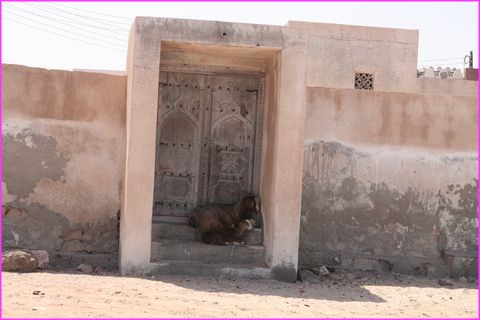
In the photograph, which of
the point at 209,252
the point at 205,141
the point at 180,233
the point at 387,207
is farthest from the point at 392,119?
the point at 180,233

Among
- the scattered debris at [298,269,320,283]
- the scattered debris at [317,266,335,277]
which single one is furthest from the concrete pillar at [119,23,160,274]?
the scattered debris at [317,266,335,277]

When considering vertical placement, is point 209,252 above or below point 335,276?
above

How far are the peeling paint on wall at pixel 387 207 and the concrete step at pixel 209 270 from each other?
1278 mm

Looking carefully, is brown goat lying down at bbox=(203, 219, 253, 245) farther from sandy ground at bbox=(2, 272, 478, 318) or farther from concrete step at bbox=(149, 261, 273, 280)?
sandy ground at bbox=(2, 272, 478, 318)

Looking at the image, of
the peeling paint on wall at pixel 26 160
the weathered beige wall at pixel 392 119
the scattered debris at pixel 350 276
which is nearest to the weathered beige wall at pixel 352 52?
the weathered beige wall at pixel 392 119

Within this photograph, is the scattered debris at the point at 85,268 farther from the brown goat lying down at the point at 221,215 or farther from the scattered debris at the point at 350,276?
the scattered debris at the point at 350,276

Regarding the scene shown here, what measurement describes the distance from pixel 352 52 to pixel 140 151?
9327 mm

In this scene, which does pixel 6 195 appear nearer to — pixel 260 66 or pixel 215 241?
pixel 215 241

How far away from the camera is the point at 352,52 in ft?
54.4

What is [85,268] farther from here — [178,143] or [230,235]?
[178,143]

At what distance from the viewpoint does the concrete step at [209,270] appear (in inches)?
340

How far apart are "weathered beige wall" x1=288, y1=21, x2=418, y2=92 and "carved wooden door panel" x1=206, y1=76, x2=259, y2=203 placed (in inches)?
266

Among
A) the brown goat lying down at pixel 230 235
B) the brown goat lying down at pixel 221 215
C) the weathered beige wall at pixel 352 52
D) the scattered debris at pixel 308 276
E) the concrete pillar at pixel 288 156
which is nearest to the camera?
the concrete pillar at pixel 288 156

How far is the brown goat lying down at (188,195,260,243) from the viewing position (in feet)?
30.7
